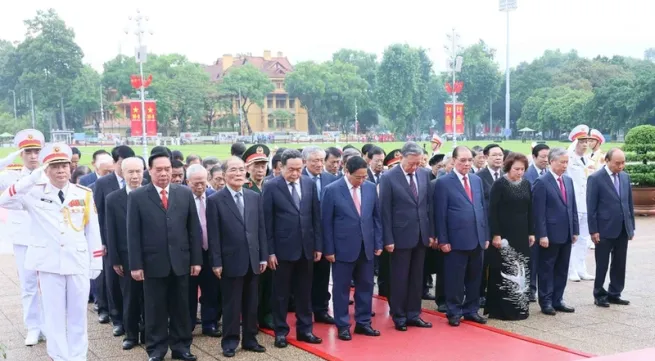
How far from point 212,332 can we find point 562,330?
3.02m

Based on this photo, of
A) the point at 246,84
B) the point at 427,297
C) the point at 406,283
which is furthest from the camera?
the point at 246,84

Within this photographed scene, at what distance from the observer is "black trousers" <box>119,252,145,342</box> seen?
202 inches

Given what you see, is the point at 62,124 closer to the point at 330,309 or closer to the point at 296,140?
the point at 296,140

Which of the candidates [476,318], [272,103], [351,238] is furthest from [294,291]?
[272,103]

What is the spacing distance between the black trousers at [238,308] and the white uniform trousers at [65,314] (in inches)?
40.2

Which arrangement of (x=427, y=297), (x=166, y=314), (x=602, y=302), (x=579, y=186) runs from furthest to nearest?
(x=579, y=186), (x=427, y=297), (x=602, y=302), (x=166, y=314)

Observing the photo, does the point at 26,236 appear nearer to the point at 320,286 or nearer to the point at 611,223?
the point at 320,286

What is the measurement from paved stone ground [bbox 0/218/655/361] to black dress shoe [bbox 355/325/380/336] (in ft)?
2.17

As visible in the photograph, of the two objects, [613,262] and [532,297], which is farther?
[532,297]

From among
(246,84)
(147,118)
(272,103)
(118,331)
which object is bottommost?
(118,331)

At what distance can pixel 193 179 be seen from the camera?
536 centimetres

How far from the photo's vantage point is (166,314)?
16.0 feet

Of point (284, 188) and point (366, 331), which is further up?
point (284, 188)

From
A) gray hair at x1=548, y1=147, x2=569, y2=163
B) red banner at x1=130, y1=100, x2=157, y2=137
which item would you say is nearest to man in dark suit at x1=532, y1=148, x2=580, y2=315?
gray hair at x1=548, y1=147, x2=569, y2=163
